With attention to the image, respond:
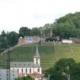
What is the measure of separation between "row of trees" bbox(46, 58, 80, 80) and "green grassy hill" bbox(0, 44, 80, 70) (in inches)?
650

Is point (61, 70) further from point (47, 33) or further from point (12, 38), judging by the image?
point (47, 33)

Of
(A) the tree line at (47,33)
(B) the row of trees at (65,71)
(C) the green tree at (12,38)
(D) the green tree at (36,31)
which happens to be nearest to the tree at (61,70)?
(B) the row of trees at (65,71)

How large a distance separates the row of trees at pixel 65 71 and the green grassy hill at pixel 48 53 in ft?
54.2

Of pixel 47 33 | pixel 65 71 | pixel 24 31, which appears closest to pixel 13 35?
pixel 24 31

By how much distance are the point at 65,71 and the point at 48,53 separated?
26.8 metres

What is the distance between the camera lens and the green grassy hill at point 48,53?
9208 centimetres

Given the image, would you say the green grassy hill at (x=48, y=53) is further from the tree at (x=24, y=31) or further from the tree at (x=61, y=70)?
the tree at (x=61, y=70)

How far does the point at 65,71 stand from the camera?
68.3 m

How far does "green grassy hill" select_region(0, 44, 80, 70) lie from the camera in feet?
302

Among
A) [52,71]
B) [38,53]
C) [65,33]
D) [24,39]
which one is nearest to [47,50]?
[38,53]

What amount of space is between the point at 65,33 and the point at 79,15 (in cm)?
2599

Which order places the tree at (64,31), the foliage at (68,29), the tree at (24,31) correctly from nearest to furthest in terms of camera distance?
the tree at (24,31)
the tree at (64,31)
the foliage at (68,29)

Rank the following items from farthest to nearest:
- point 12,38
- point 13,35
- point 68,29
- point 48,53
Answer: point 68,29 < point 13,35 < point 12,38 < point 48,53

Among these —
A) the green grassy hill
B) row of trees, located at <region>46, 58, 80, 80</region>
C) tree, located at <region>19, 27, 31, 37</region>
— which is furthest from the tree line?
row of trees, located at <region>46, 58, 80, 80</region>
